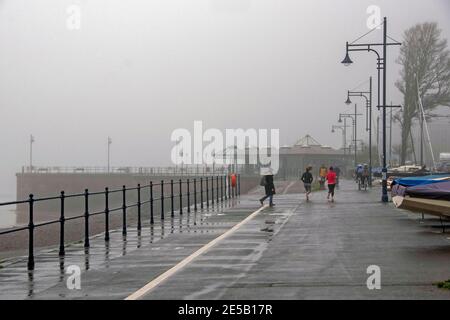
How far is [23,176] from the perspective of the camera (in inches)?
4186

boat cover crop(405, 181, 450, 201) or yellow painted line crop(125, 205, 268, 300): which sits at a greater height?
boat cover crop(405, 181, 450, 201)

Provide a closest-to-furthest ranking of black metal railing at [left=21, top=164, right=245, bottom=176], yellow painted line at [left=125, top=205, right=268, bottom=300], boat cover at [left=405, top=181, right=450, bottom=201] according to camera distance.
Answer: yellow painted line at [left=125, top=205, right=268, bottom=300]
boat cover at [left=405, top=181, right=450, bottom=201]
black metal railing at [left=21, top=164, right=245, bottom=176]

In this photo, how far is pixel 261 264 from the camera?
11.8 metres

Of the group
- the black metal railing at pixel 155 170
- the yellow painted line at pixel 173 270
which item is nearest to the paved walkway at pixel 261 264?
the yellow painted line at pixel 173 270

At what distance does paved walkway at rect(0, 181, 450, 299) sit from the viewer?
9344 millimetres

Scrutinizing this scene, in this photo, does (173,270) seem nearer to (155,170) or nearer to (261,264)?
(261,264)

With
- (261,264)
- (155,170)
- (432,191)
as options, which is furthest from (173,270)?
(155,170)

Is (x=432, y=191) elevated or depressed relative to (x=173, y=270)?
elevated

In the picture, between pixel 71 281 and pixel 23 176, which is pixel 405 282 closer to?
pixel 71 281

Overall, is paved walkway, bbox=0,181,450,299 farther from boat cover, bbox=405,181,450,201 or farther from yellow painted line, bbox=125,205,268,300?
boat cover, bbox=405,181,450,201

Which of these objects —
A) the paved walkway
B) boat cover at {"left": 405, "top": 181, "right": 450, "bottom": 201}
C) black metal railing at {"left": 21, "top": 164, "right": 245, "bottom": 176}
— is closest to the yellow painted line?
the paved walkway

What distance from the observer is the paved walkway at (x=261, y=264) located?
934 cm
